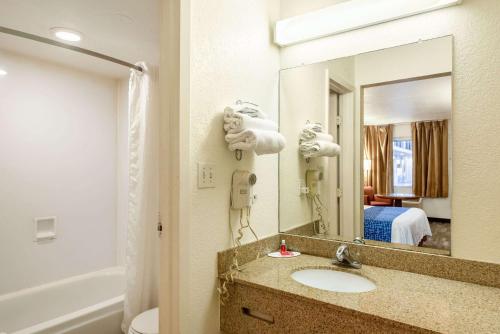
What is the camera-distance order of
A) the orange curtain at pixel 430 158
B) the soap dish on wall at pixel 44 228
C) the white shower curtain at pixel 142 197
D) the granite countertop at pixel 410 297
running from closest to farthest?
the granite countertop at pixel 410 297, the orange curtain at pixel 430 158, the white shower curtain at pixel 142 197, the soap dish on wall at pixel 44 228

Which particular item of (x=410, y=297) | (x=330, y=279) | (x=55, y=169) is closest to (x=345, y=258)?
(x=330, y=279)

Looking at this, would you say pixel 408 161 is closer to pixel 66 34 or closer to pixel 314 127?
pixel 314 127

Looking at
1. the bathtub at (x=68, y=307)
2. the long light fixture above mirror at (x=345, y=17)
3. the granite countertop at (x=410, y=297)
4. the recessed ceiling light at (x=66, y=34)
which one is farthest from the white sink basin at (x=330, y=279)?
the recessed ceiling light at (x=66, y=34)

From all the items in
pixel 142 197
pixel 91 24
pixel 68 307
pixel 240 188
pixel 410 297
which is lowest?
pixel 68 307

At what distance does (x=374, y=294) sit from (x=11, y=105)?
2817mm

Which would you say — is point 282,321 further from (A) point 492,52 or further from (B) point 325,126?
(A) point 492,52

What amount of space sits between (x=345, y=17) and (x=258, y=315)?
4.76 feet

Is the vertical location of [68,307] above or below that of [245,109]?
below

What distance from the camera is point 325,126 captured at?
5.37ft

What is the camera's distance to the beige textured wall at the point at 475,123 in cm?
117

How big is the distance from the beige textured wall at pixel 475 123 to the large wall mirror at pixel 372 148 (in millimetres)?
39

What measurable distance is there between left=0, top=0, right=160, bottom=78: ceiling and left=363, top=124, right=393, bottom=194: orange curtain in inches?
51.5

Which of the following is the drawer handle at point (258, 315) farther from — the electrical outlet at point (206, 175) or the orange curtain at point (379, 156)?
the orange curtain at point (379, 156)

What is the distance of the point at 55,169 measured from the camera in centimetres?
259
